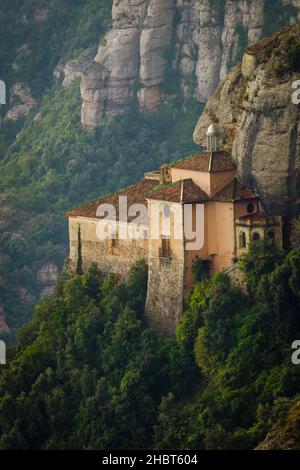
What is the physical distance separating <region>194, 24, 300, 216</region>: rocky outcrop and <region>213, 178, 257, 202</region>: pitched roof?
0.26 m

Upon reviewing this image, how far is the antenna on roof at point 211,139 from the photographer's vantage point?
7825 centimetres

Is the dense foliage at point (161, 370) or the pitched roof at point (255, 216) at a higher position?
the pitched roof at point (255, 216)

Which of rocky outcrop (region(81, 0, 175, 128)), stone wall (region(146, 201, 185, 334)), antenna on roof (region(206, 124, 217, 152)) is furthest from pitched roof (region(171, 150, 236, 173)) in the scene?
rocky outcrop (region(81, 0, 175, 128))

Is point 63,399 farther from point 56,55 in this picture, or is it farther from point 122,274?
point 56,55

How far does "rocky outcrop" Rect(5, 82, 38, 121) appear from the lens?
141000 millimetres

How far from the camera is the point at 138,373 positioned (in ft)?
252

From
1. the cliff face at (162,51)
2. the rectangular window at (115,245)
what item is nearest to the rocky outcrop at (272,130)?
the rectangular window at (115,245)

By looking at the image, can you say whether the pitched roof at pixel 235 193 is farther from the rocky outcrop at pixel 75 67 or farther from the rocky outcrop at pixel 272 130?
the rocky outcrop at pixel 75 67

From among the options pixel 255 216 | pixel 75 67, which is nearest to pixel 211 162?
pixel 255 216

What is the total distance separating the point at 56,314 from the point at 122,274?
3105 mm

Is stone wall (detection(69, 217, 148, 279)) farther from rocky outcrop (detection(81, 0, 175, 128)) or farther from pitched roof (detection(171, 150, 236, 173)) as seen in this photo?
rocky outcrop (detection(81, 0, 175, 128))

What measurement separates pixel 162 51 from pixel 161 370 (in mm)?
51945

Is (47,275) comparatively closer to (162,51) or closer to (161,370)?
(162,51)

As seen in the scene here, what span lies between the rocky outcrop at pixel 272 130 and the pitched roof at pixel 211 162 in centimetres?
59
